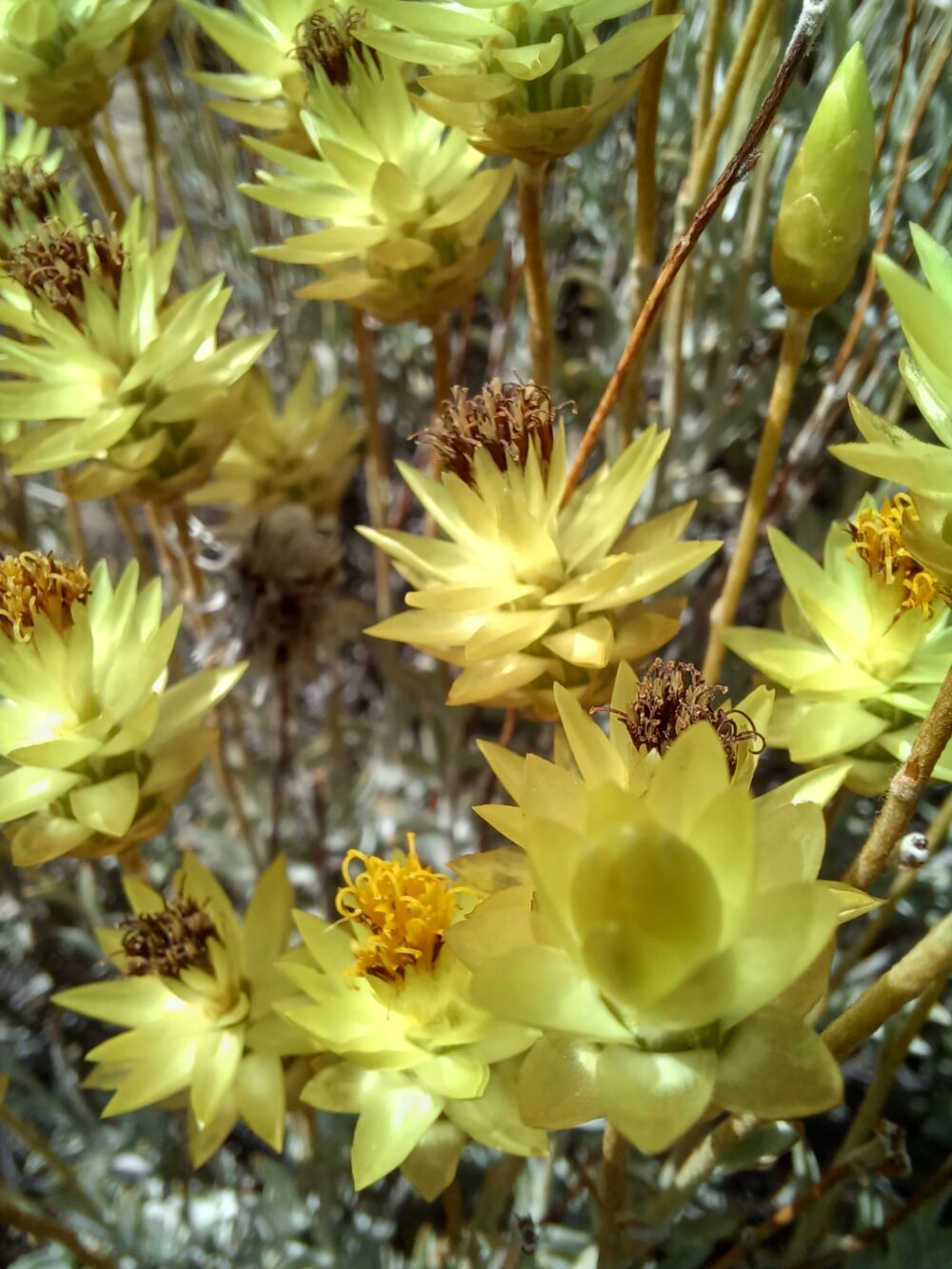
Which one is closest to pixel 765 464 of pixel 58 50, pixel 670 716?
pixel 670 716

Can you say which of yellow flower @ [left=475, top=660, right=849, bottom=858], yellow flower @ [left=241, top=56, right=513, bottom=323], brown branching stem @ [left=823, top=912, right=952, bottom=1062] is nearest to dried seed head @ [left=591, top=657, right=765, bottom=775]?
yellow flower @ [left=475, top=660, right=849, bottom=858]

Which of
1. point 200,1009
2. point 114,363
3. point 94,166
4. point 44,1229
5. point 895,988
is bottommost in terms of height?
point 44,1229

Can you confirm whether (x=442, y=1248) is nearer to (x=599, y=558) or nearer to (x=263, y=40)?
(x=599, y=558)

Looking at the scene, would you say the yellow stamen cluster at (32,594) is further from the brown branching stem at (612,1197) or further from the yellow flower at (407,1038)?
the brown branching stem at (612,1197)

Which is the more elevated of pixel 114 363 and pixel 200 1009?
pixel 114 363

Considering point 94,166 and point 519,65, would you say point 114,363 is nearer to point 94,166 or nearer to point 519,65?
point 94,166

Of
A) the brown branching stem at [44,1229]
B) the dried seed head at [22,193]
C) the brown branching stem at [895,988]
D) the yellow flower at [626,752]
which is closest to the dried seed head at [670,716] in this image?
the yellow flower at [626,752]

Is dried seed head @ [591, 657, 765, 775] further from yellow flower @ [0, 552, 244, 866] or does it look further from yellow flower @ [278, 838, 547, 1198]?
yellow flower @ [0, 552, 244, 866]
